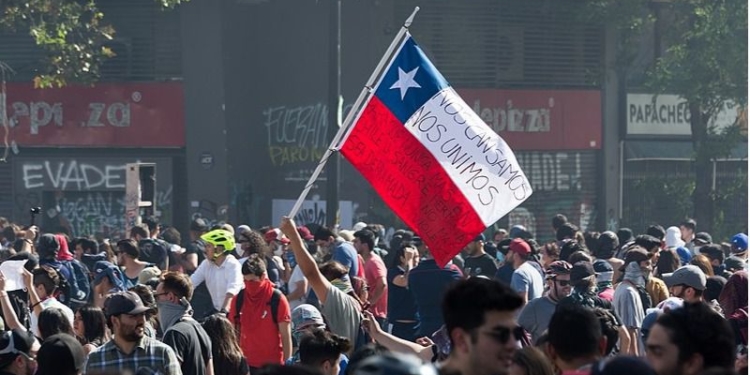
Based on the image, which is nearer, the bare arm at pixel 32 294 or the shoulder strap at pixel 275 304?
the bare arm at pixel 32 294

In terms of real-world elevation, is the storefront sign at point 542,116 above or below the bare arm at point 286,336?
above

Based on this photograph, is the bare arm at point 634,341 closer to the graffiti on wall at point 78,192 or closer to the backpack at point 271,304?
the backpack at point 271,304

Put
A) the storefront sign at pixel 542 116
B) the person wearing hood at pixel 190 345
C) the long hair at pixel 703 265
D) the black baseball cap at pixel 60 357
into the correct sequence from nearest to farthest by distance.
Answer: the black baseball cap at pixel 60 357 < the person wearing hood at pixel 190 345 < the long hair at pixel 703 265 < the storefront sign at pixel 542 116

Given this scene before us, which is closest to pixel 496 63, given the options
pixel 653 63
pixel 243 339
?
pixel 653 63

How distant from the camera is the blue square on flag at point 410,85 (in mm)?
9570

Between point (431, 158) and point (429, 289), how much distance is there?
7.18 ft

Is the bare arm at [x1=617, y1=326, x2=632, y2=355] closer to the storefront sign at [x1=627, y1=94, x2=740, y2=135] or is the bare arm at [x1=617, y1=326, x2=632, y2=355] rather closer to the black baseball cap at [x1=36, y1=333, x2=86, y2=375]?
the black baseball cap at [x1=36, y1=333, x2=86, y2=375]

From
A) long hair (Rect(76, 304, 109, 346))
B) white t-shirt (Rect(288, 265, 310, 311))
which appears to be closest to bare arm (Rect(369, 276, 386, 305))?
white t-shirt (Rect(288, 265, 310, 311))

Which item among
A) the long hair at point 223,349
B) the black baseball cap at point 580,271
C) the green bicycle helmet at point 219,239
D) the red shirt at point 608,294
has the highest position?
the green bicycle helmet at point 219,239

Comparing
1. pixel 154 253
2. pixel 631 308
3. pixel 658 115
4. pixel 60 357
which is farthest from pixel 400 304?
pixel 658 115

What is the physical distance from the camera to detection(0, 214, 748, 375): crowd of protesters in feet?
17.1

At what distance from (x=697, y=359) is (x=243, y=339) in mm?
5495

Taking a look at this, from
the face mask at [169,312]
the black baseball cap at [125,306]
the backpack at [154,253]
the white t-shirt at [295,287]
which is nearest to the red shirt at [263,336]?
the face mask at [169,312]

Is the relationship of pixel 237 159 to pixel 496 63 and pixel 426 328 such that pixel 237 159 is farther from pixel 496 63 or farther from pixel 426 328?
pixel 426 328
